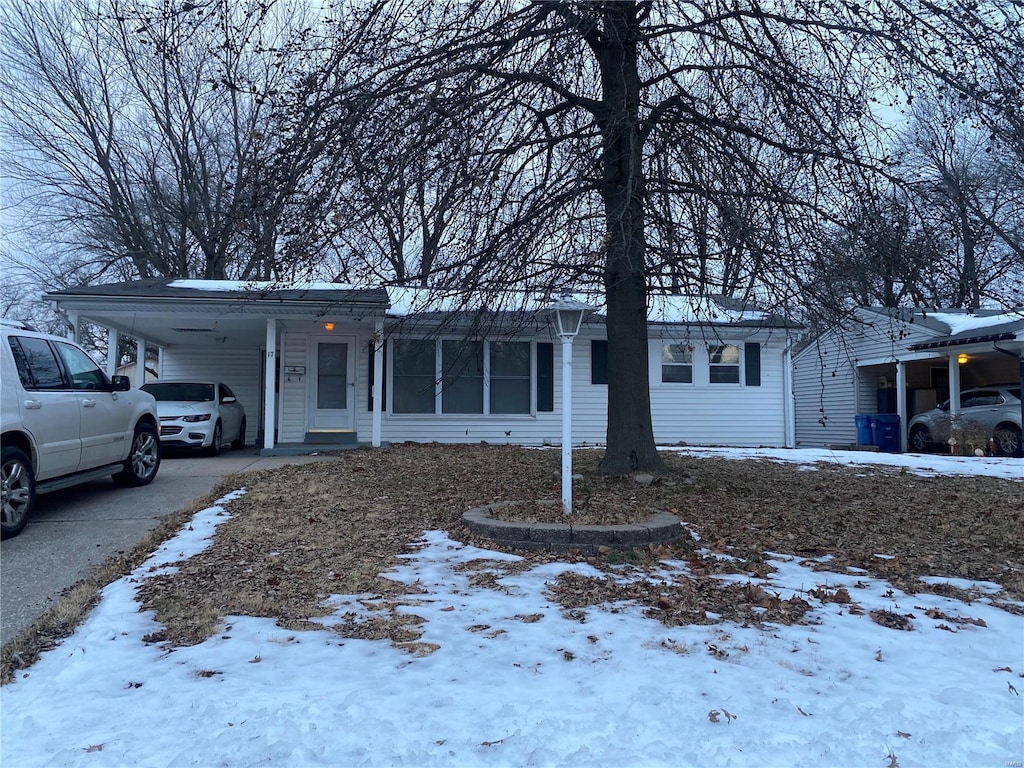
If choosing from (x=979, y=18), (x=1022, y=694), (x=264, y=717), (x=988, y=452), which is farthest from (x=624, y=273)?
(x=988, y=452)

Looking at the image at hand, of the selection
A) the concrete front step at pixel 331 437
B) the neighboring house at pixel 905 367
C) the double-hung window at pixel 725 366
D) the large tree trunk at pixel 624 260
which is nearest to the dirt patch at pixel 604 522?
the large tree trunk at pixel 624 260

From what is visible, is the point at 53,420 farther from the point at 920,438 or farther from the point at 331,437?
the point at 920,438

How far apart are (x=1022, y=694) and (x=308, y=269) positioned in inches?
270

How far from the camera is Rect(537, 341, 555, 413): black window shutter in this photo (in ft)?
49.3

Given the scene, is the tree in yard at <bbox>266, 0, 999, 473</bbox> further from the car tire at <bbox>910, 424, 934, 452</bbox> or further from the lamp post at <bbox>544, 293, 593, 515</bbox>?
the car tire at <bbox>910, 424, 934, 452</bbox>

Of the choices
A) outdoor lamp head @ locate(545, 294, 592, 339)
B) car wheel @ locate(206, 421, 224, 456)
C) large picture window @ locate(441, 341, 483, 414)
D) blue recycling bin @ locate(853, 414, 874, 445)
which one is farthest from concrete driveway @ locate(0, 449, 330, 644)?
blue recycling bin @ locate(853, 414, 874, 445)

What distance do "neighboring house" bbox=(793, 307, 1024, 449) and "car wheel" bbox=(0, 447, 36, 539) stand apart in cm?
1439

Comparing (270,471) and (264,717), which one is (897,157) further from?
(270,471)

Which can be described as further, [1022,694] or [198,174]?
[198,174]

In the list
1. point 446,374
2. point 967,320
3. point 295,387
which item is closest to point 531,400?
point 446,374

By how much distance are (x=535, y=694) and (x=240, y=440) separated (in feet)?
44.5

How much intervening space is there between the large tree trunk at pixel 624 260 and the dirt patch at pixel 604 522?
0.60m

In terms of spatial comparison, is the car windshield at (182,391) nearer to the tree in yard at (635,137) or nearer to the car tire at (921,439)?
the tree in yard at (635,137)

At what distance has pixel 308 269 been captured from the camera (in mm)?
7445
